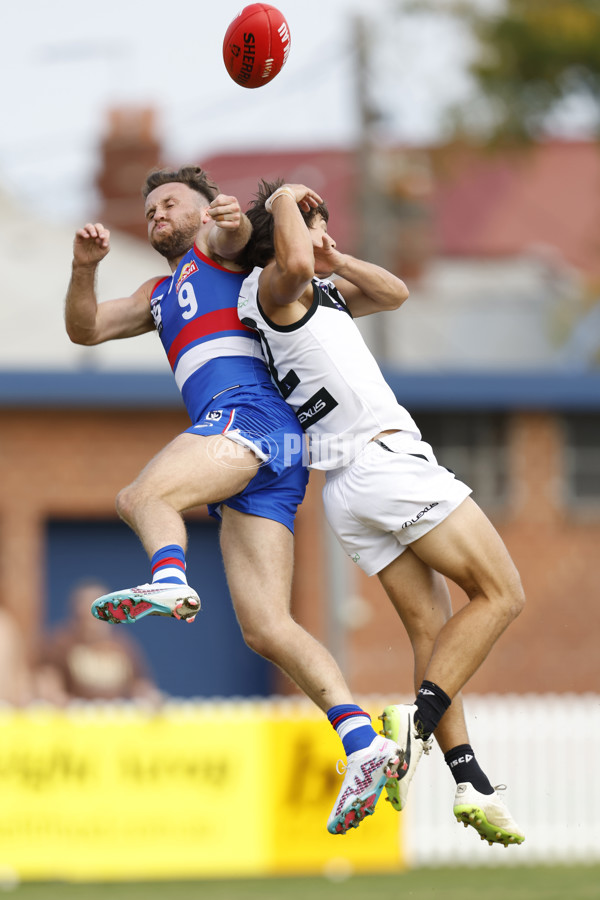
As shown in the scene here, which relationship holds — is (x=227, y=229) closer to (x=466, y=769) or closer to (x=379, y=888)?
(x=466, y=769)

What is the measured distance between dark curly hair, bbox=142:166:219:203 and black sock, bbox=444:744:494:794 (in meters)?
2.79

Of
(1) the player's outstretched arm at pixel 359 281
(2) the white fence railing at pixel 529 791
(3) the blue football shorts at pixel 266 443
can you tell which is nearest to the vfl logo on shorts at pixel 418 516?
(3) the blue football shorts at pixel 266 443

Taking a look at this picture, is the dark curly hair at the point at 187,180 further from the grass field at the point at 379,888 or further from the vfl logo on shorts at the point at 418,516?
the grass field at the point at 379,888

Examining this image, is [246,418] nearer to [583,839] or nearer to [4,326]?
[583,839]

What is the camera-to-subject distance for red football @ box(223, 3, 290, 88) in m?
6.36

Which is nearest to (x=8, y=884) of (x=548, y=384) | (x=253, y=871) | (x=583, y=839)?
(x=253, y=871)

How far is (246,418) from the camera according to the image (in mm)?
6336

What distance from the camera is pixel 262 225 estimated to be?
6.34 meters

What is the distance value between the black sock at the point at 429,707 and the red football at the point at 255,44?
277 cm

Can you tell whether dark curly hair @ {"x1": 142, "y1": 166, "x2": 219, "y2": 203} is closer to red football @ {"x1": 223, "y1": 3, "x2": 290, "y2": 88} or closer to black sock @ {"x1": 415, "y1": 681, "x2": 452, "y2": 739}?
red football @ {"x1": 223, "y1": 3, "x2": 290, "y2": 88}

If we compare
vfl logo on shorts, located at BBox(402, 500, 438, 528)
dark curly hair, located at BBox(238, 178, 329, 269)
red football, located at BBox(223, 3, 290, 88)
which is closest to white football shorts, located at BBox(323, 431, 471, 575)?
vfl logo on shorts, located at BBox(402, 500, 438, 528)

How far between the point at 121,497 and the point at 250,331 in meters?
0.99

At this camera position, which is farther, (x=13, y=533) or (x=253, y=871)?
(x=13, y=533)

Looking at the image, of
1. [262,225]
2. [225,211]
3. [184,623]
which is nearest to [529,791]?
[184,623]
